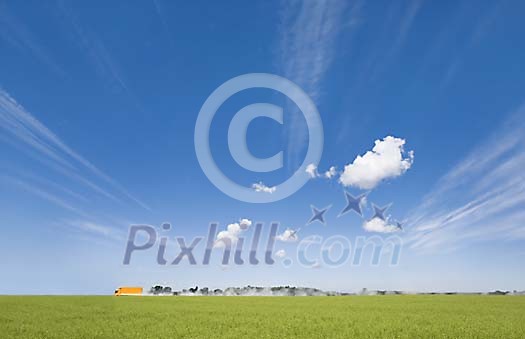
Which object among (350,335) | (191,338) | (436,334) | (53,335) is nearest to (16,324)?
(53,335)

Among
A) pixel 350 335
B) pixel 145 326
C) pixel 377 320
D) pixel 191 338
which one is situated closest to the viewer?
pixel 191 338

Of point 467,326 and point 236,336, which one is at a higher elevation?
point 467,326

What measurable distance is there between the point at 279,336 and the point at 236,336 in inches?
79.4

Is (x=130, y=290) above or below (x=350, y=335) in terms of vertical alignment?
below

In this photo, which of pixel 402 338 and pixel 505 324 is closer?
pixel 402 338

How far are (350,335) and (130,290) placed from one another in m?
88.1

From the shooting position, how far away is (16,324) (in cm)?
2434

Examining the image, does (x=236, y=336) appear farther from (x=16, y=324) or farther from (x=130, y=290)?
(x=130, y=290)

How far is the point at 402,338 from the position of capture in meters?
19.6

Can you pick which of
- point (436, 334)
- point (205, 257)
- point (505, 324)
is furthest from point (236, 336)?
point (505, 324)

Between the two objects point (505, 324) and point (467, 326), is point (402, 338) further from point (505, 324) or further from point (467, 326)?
point (505, 324)

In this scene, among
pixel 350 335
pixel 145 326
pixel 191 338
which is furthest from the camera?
pixel 145 326

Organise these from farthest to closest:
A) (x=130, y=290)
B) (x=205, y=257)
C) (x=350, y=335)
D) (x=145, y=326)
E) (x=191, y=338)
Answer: (x=130, y=290) < (x=205, y=257) < (x=145, y=326) < (x=350, y=335) < (x=191, y=338)

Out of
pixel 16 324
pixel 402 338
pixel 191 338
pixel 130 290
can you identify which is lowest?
pixel 130 290
